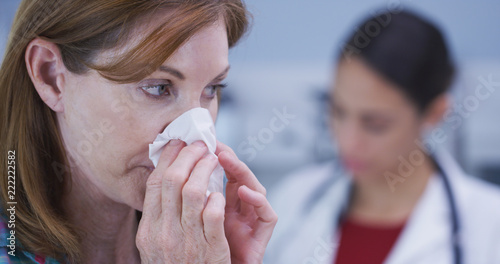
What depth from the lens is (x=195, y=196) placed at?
0.72 m

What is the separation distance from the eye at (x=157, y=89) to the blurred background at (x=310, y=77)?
123 cm

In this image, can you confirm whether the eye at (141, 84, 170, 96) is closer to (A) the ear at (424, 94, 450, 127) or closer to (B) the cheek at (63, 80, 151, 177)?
(B) the cheek at (63, 80, 151, 177)

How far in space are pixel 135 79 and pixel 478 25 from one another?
6.37 ft

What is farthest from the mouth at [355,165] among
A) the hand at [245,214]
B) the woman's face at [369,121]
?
the hand at [245,214]

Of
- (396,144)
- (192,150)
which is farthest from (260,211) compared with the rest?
(396,144)

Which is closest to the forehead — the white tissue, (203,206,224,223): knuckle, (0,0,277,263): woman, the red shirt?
the red shirt

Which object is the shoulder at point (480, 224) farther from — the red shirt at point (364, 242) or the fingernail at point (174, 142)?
the fingernail at point (174, 142)

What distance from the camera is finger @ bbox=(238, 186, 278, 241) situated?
82 centimetres

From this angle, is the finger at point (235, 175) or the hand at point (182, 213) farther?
the finger at point (235, 175)

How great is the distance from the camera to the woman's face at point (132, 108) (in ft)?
2.56

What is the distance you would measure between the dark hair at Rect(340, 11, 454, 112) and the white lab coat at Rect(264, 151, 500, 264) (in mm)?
357

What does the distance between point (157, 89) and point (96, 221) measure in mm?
349

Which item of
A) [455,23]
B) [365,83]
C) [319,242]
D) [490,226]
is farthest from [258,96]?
[490,226]

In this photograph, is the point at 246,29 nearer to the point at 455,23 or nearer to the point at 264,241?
the point at 264,241
